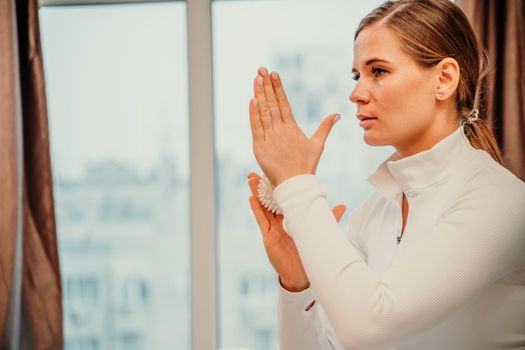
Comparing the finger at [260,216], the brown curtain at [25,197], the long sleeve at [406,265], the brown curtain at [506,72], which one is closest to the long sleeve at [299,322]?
the finger at [260,216]

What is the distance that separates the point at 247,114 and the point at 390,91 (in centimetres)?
144

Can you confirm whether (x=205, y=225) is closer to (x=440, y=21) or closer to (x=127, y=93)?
(x=127, y=93)

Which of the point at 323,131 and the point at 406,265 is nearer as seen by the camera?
the point at 406,265

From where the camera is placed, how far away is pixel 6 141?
231 cm

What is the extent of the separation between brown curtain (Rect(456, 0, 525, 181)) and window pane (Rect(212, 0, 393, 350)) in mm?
453

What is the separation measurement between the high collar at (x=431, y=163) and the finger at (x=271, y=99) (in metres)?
0.26

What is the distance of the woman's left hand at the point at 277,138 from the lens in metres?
1.07

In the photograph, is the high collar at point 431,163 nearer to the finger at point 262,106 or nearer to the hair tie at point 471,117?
the hair tie at point 471,117

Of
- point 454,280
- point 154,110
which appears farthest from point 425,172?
point 154,110

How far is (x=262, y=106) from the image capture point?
112 cm

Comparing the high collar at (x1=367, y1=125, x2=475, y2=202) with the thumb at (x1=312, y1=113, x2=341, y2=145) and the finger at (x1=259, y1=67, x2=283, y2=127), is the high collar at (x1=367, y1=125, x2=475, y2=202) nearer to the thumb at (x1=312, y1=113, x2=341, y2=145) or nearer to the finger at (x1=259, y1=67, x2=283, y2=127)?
the thumb at (x1=312, y1=113, x2=341, y2=145)

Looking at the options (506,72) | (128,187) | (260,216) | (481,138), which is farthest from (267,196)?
(128,187)

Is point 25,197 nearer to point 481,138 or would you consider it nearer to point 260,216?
point 260,216

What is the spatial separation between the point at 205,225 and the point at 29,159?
0.68 m
